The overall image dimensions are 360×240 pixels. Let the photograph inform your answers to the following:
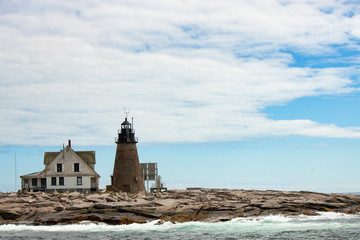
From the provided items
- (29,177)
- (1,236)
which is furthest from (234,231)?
(29,177)

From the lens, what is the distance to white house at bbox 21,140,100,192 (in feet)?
161

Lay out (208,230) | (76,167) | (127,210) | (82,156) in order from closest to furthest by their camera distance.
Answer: (208,230) < (127,210) < (76,167) < (82,156)

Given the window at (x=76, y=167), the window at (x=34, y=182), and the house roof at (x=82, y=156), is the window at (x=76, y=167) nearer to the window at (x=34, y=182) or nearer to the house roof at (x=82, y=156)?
the house roof at (x=82, y=156)

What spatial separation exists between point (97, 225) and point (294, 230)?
11162mm

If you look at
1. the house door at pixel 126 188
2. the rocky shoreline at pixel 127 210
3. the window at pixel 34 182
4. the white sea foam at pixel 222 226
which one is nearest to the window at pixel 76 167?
the window at pixel 34 182

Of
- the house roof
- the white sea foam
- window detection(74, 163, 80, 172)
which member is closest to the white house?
window detection(74, 163, 80, 172)

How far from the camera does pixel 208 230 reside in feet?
90.7

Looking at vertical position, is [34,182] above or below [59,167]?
below

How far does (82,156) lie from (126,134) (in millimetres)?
6784

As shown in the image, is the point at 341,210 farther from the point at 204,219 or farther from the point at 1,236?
the point at 1,236

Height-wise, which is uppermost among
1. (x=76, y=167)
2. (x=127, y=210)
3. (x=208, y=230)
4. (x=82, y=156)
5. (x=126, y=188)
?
(x=82, y=156)

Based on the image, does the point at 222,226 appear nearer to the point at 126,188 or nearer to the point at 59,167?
the point at 126,188

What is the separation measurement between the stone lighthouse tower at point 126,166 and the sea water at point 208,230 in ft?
60.8

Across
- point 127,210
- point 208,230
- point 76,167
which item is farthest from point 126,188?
point 208,230
